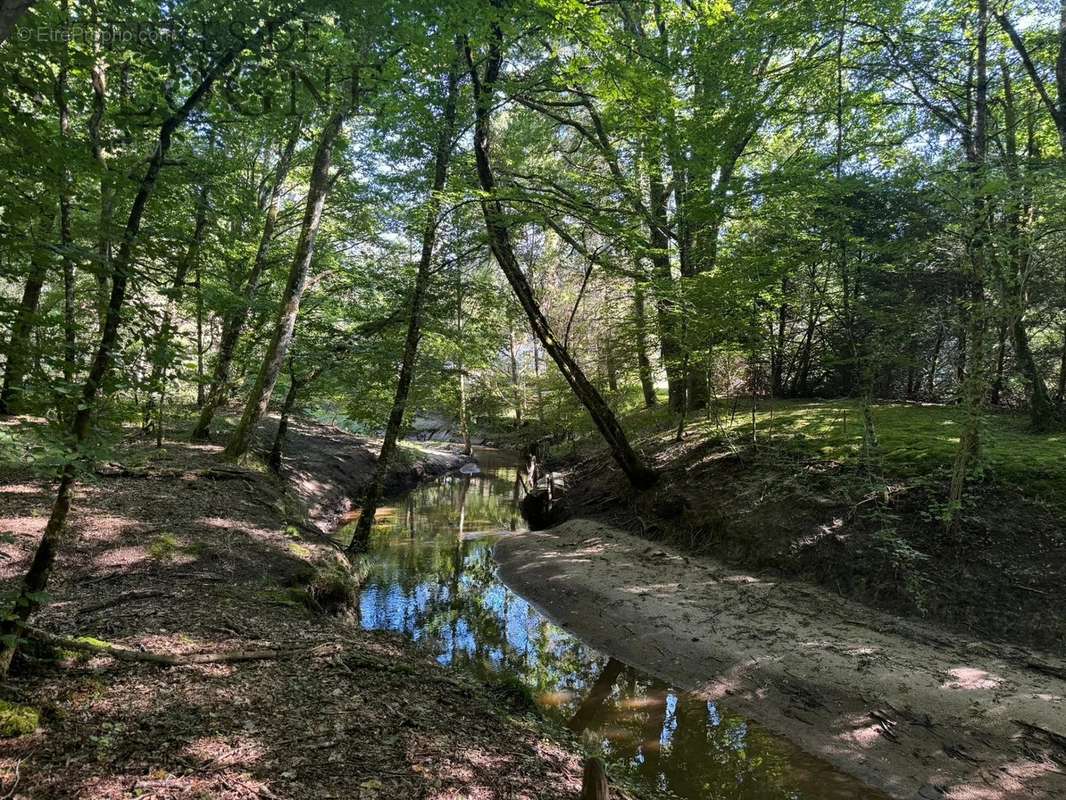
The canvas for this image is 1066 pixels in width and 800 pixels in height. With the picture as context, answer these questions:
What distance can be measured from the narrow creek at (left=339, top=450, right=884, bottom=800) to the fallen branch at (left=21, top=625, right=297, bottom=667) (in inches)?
114

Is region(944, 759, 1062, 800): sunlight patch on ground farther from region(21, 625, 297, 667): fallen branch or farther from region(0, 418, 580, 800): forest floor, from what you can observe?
region(21, 625, 297, 667): fallen branch

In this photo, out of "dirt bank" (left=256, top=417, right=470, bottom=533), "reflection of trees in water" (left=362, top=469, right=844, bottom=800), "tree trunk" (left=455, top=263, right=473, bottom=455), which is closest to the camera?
"reflection of trees in water" (left=362, top=469, right=844, bottom=800)

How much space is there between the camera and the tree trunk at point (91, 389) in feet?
9.16

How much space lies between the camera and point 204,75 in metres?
3.30

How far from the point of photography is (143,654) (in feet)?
12.0

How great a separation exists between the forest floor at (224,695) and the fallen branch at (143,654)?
5cm

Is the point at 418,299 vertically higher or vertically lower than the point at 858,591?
higher

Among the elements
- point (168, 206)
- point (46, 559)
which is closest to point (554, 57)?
point (168, 206)

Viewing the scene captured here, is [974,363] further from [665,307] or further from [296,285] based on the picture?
[296,285]

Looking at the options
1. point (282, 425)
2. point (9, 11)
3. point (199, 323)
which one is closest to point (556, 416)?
point (282, 425)

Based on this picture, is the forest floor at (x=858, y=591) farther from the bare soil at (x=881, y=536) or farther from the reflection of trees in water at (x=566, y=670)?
the reflection of trees in water at (x=566, y=670)

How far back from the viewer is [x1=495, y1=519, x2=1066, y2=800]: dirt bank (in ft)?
15.5

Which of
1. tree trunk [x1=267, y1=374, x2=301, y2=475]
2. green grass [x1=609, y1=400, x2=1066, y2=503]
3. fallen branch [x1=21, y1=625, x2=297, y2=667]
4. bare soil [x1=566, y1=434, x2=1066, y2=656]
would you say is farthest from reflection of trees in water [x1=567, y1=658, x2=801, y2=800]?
tree trunk [x1=267, y1=374, x2=301, y2=475]

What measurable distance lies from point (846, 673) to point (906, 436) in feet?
17.8
